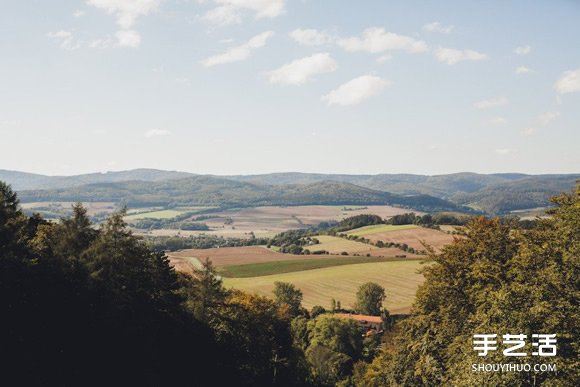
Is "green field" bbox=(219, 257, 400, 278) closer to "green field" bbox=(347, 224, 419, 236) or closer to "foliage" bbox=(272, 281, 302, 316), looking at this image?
"foliage" bbox=(272, 281, 302, 316)

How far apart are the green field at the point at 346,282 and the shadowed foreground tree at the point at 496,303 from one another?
57.1 meters

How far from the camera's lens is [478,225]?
31.2 metres

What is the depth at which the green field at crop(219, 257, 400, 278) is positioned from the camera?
115 metres

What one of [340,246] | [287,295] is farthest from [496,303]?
[340,246]

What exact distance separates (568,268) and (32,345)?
944 inches

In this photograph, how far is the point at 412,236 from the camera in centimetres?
14188

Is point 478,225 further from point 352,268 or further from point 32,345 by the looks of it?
point 352,268

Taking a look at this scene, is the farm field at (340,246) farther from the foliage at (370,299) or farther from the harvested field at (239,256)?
the foliage at (370,299)

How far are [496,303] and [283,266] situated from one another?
102 metres

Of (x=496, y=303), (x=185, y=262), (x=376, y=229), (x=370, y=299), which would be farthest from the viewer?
(x=376, y=229)

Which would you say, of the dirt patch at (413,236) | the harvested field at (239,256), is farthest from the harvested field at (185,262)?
the dirt patch at (413,236)

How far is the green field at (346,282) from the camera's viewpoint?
95.2 meters

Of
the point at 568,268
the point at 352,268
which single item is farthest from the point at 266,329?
the point at 352,268

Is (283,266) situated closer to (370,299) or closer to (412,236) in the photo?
(370,299)
